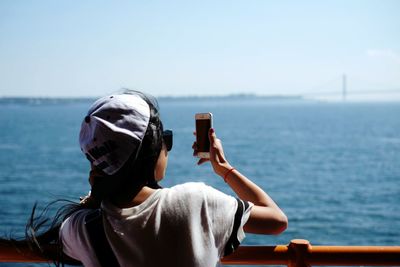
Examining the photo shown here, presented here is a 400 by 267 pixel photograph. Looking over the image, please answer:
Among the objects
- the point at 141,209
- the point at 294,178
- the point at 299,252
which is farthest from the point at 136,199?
the point at 294,178

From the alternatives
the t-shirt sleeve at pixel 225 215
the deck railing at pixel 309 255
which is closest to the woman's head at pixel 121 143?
the t-shirt sleeve at pixel 225 215

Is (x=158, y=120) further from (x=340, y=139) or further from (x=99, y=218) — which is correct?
(x=340, y=139)

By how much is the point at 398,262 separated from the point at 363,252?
0.44 feet

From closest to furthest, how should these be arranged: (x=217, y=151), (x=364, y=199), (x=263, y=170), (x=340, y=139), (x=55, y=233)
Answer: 1. (x=55, y=233)
2. (x=217, y=151)
3. (x=364, y=199)
4. (x=263, y=170)
5. (x=340, y=139)

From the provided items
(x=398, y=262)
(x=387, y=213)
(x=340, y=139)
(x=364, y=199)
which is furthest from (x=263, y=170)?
(x=398, y=262)

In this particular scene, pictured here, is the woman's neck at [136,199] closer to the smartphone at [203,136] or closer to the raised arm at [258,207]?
the raised arm at [258,207]

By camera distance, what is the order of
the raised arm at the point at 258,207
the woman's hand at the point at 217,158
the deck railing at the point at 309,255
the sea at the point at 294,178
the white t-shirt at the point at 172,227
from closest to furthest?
the white t-shirt at the point at 172,227, the raised arm at the point at 258,207, the woman's hand at the point at 217,158, the deck railing at the point at 309,255, the sea at the point at 294,178

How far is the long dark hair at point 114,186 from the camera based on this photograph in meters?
1.25

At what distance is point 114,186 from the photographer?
1.25 metres

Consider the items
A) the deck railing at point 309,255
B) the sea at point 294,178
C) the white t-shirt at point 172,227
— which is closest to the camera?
the white t-shirt at point 172,227

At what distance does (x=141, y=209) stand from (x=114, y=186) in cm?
9

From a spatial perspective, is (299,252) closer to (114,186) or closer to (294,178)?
(114,186)

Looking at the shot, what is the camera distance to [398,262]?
1.62m

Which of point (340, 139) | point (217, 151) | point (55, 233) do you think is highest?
point (217, 151)
